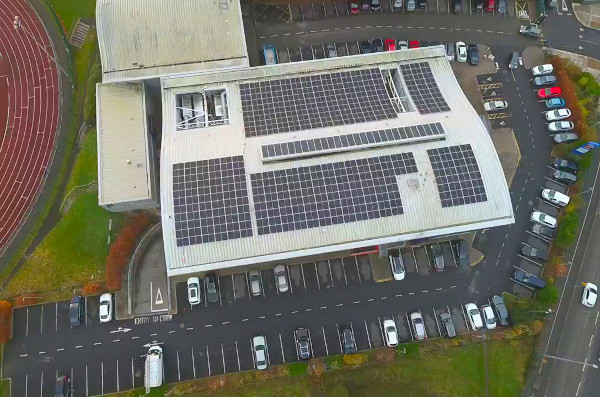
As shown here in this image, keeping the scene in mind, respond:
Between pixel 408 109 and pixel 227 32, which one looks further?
pixel 227 32

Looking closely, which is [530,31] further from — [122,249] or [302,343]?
[122,249]

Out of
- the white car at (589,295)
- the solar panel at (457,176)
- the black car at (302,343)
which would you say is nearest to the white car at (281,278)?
the black car at (302,343)

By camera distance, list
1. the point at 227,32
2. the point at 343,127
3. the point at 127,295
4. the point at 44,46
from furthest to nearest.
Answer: the point at 44,46 < the point at 227,32 < the point at 127,295 < the point at 343,127

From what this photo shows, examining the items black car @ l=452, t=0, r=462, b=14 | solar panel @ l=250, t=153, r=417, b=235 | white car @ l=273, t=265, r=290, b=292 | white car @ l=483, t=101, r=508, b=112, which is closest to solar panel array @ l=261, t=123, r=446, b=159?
solar panel @ l=250, t=153, r=417, b=235

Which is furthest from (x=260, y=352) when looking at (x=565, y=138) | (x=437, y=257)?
(x=565, y=138)

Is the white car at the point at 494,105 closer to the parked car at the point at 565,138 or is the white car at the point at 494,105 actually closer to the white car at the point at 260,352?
the parked car at the point at 565,138

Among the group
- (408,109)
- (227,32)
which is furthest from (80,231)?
(408,109)

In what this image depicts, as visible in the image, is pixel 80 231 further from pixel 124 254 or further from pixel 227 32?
pixel 227 32
